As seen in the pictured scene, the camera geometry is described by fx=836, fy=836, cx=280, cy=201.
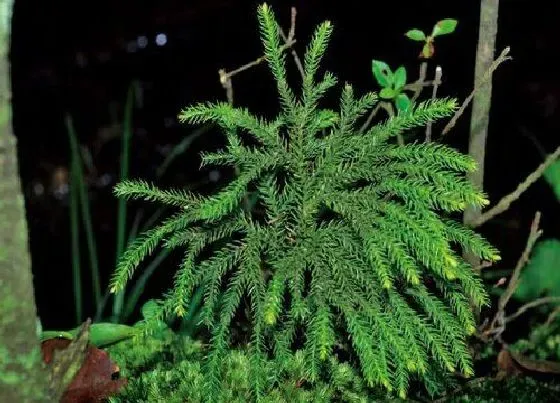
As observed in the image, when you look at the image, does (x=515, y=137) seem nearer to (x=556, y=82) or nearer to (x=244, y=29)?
(x=556, y=82)

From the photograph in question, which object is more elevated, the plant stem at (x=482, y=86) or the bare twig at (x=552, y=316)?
the plant stem at (x=482, y=86)

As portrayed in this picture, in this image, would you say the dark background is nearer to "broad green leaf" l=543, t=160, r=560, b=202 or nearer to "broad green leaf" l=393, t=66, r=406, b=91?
"broad green leaf" l=543, t=160, r=560, b=202

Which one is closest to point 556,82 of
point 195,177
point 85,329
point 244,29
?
point 244,29

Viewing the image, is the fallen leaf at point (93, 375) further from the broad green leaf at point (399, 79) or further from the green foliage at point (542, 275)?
the green foliage at point (542, 275)

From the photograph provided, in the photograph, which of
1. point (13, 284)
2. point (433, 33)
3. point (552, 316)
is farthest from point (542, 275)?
point (13, 284)

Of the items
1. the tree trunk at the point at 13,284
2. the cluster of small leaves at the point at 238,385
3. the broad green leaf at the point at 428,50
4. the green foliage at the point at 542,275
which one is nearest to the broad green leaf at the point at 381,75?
the broad green leaf at the point at 428,50

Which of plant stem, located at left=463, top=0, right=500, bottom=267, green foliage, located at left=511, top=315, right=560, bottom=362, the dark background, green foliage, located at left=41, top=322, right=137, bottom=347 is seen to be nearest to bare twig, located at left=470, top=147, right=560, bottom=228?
plant stem, located at left=463, top=0, right=500, bottom=267

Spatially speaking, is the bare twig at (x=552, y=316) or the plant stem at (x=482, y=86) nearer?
the plant stem at (x=482, y=86)

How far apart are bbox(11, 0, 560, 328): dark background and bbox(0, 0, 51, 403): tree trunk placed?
1.81 metres

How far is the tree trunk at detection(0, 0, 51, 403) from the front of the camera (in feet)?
3.72

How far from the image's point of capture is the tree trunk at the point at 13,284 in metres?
1.13

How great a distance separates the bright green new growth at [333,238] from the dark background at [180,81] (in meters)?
1.58

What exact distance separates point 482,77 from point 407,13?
2.15 meters

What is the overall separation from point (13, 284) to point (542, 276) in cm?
202
